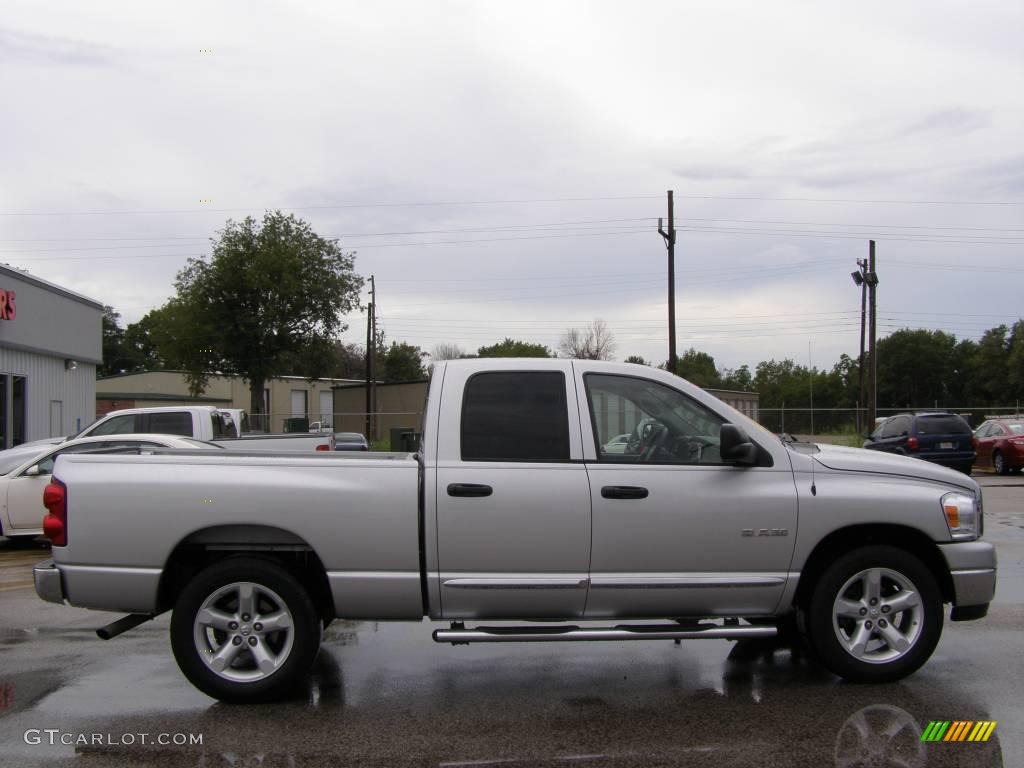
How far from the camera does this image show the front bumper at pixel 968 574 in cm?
581

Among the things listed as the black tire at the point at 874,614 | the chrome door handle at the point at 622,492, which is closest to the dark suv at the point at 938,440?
the black tire at the point at 874,614

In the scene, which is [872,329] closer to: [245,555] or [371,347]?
[371,347]

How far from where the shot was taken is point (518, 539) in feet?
18.2

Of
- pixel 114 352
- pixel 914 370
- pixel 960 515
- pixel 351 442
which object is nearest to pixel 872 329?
pixel 351 442

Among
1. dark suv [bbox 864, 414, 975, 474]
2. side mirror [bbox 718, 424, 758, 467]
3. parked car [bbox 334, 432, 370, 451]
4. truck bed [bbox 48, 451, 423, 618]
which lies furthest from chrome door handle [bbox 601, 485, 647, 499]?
dark suv [bbox 864, 414, 975, 474]

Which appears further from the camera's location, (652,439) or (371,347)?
(371,347)

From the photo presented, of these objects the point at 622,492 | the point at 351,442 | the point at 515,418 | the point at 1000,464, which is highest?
the point at 515,418

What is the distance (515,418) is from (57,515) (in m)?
2.71

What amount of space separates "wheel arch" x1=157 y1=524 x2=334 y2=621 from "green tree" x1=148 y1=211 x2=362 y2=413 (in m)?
40.3

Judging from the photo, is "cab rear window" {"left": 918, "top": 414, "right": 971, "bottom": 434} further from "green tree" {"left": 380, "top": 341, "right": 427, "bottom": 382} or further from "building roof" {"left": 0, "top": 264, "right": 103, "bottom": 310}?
"green tree" {"left": 380, "top": 341, "right": 427, "bottom": 382}

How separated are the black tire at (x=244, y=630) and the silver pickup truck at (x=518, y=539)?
0.01 m

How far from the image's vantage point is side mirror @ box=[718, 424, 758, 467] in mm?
5582

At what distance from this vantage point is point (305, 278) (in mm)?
46062

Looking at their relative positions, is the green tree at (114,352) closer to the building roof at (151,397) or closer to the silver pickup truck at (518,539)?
the building roof at (151,397)
